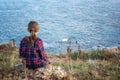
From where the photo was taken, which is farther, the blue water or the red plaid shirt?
the blue water

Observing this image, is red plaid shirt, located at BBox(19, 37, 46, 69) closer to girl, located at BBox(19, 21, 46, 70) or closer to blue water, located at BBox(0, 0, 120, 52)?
girl, located at BBox(19, 21, 46, 70)

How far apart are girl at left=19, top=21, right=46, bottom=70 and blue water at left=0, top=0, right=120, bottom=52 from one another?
45.2ft

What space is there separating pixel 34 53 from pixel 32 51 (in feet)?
0.18

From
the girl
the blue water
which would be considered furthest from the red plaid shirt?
the blue water

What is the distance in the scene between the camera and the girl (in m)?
6.30

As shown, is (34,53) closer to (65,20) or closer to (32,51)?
(32,51)

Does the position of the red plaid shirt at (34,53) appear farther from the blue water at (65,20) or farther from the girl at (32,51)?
the blue water at (65,20)

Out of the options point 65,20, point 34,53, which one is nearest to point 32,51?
point 34,53

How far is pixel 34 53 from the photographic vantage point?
641 cm

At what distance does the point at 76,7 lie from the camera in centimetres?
3266

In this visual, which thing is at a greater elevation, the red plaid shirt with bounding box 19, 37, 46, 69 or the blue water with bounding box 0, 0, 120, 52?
the red plaid shirt with bounding box 19, 37, 46, 69

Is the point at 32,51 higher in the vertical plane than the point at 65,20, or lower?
higher

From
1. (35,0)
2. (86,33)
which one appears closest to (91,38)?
(86,33)

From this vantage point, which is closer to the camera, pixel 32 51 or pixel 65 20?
pixel 32 51
